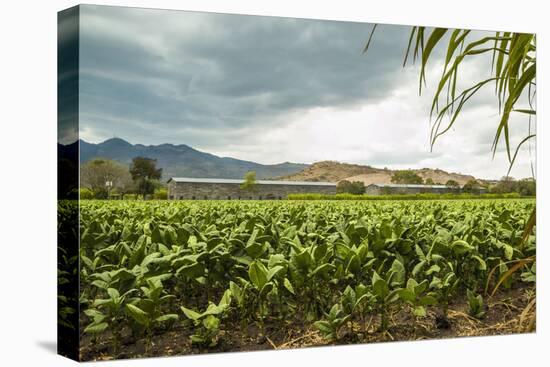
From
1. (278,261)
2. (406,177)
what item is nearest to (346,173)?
(406,177)

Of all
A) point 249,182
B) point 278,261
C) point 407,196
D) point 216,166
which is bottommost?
point 278,261

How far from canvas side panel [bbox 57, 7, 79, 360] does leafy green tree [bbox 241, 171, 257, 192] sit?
1.08 meters

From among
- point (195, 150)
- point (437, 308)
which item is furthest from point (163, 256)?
point (437, 308)

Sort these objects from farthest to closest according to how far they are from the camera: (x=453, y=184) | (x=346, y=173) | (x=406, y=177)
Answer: (x=453, y=184)
(x=406, y=177)
(x=346, y=173)

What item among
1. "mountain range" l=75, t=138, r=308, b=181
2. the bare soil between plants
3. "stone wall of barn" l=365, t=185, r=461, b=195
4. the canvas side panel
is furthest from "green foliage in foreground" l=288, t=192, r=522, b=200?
the canvas side panel

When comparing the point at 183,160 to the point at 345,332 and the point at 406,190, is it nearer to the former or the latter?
the point at 345,332

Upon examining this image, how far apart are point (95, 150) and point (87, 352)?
1.18m

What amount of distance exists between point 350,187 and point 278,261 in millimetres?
832

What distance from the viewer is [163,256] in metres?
4.14

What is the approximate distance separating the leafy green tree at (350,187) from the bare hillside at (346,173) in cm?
3

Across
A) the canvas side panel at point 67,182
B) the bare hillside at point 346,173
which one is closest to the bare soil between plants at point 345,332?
the canvas side panel at point 67,182

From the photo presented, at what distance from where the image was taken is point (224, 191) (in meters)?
4.41

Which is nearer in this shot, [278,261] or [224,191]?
[278,261]

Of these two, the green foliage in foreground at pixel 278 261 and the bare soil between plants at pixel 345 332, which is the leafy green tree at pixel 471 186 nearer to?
the green foliage in foreground at pixel 278 261
